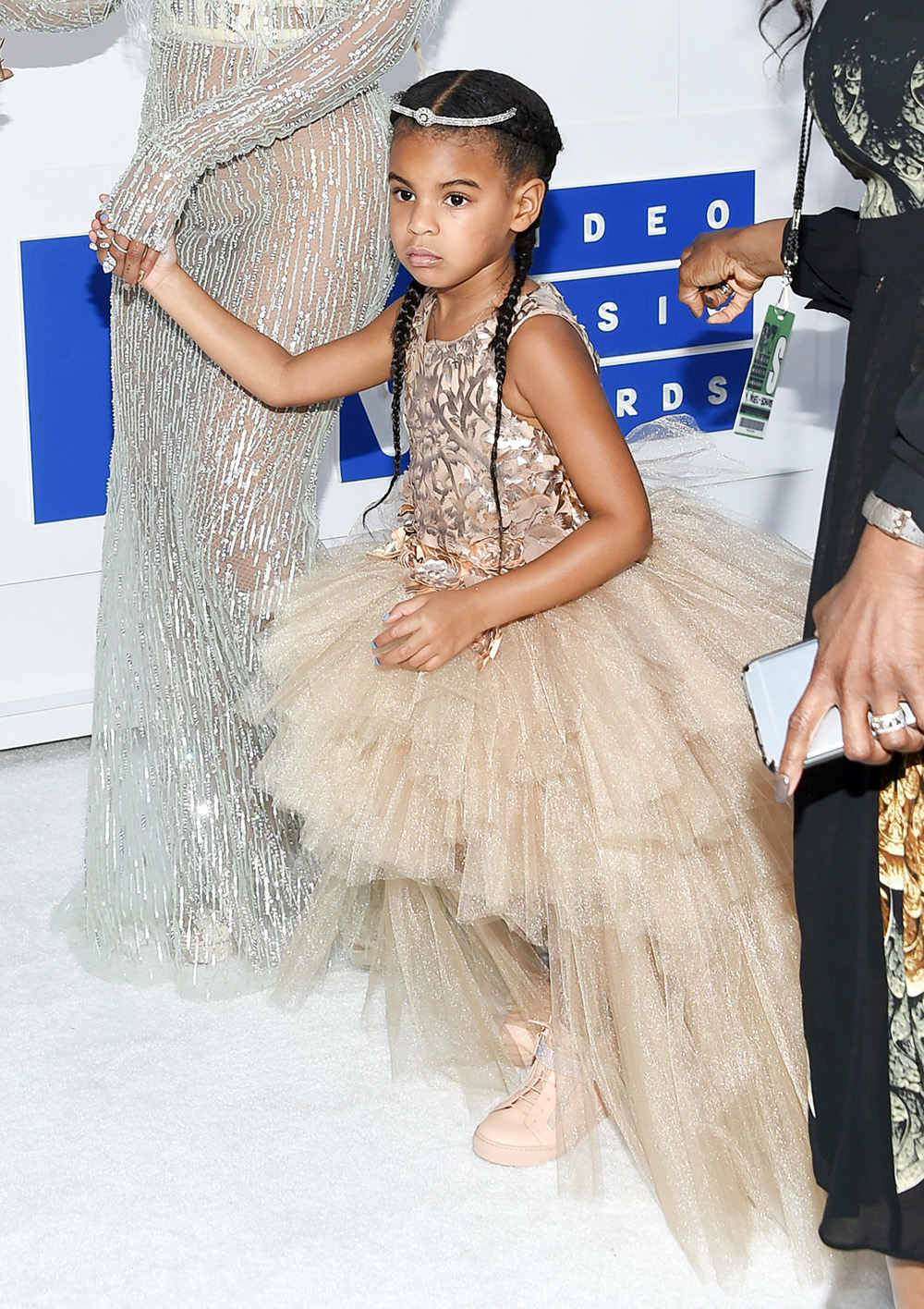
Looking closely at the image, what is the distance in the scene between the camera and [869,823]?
3.71ft

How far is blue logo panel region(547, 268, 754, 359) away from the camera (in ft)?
10.3

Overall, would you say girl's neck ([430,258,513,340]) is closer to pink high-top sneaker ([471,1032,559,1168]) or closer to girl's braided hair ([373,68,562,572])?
girl's braided hair ([373,68,562,572])

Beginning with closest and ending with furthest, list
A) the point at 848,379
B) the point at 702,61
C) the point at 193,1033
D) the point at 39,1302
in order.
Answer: the point at 848,379 < the point at 39,1302 < the point at 193,1033 < the point at 702,61

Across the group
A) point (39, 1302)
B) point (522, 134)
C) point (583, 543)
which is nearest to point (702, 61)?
point (522, 134)

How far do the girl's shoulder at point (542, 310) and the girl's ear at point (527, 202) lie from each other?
0.07 metres

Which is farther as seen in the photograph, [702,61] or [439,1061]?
[702,61]

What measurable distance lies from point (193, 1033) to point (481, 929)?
41cm

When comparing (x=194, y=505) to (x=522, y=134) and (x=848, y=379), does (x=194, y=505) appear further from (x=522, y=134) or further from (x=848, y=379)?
(x=848, y=379)

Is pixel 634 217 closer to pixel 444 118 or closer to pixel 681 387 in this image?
pixel 681 387

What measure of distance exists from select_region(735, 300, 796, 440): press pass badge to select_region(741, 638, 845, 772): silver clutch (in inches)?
19.0

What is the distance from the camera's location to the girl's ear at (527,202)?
1.72m

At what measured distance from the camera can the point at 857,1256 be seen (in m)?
1.56

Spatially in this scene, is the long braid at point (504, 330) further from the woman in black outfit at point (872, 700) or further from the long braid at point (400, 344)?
the woman in black outfit at point (872, 700)

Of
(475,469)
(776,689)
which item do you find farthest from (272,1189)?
(776,689)
